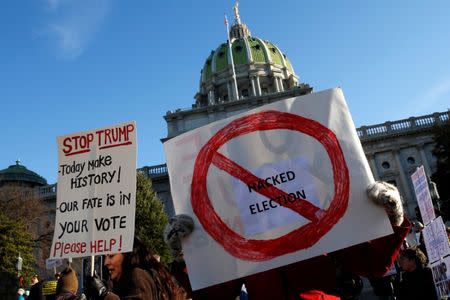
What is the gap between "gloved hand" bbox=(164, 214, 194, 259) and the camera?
311 cm

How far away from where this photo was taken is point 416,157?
43188mm

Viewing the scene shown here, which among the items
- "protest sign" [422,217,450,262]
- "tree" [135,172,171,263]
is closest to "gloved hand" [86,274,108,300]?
"protest sign" [422,217,450,262]

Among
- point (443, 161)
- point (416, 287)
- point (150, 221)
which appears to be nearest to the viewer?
point (416, 287)

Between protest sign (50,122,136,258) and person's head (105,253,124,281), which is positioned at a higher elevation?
protest sign (50,122,136,258)

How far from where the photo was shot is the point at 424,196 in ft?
21.6

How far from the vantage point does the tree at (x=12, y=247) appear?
1016 inches

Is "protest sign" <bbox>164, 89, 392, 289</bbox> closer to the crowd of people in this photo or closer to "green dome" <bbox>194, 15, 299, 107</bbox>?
the crowd of people

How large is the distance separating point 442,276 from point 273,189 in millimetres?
3311

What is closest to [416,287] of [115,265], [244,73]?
[115,265]

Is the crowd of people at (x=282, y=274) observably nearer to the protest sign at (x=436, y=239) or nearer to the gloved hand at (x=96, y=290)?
the gloved hand at (x=96, y=290)

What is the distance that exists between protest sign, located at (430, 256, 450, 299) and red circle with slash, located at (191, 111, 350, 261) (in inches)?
115

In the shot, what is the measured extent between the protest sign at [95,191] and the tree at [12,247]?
78.3 feet

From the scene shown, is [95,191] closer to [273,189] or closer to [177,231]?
[177,231]

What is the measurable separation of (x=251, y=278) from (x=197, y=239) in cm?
46
